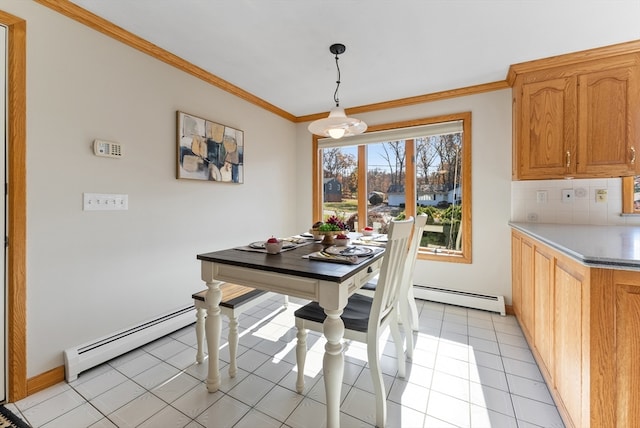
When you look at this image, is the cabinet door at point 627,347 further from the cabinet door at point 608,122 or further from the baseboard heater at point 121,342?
the baseboard heater at point 121,342

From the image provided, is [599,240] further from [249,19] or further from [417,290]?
[249,19]

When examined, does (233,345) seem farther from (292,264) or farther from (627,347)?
(627,347)

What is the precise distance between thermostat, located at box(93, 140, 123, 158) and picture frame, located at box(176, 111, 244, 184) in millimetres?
442

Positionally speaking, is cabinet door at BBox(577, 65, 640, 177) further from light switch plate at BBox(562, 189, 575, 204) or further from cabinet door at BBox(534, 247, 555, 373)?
cabinet door at BBox(534, 247, 555, 373)

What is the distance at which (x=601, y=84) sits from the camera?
6.97 ft

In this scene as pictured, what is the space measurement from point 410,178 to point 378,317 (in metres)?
2.20

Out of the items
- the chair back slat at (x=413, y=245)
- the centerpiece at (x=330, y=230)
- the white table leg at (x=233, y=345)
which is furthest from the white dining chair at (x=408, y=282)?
the white table leg at (x=233, y=345)

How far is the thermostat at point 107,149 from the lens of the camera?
1782mm

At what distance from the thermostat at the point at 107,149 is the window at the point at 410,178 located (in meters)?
2.31

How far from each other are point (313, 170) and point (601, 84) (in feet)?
9.31

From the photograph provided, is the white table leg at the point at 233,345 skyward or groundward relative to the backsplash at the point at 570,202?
groundward

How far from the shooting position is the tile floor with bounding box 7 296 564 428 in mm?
1393

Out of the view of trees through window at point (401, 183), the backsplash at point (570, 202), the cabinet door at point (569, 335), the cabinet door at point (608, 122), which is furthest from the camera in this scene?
the view of trees through window at point (401, 183)

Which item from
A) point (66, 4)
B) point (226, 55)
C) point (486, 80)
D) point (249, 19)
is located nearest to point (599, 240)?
point (486, 80)
